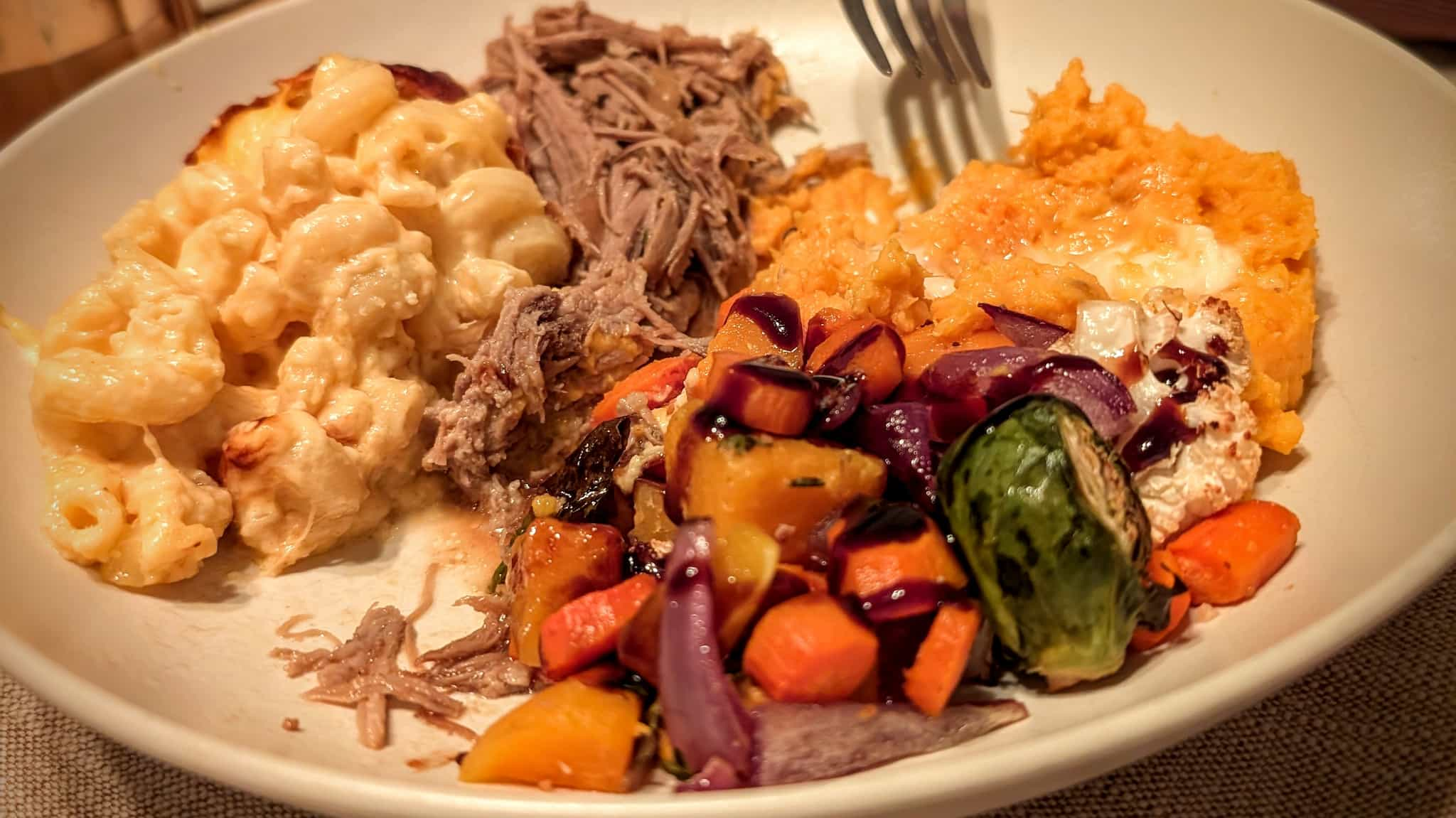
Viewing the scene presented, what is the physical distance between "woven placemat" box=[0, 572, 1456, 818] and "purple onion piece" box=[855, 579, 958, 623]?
1.97 feet

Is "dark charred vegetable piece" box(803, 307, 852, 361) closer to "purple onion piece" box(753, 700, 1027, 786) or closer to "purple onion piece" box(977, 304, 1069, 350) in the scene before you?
"purple onion piece" box(977, 304, 1069, 350)

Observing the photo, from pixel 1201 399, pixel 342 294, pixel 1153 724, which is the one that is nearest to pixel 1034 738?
pixel 1153 724

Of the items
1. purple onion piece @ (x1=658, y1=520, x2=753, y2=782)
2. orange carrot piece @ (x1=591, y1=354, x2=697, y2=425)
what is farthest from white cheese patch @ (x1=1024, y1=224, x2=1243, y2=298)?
purple onion piece @ (x1=658, y1=520, x2=753, y2=782)

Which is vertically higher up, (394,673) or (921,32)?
(921,32)

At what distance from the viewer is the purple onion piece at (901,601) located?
1.74m

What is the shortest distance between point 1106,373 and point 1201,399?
0.28 metres

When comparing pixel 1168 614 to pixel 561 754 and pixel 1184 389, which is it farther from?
pixel 561 754

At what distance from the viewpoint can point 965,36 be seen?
3521 mm

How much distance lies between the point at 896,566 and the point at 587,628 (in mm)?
633

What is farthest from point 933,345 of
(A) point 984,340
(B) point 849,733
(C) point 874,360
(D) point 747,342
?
(B) point 849,733

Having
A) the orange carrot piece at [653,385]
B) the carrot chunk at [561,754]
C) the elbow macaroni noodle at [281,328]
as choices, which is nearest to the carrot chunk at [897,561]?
the carrot chunk at [561,754]

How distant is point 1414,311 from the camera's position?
242 centimetres

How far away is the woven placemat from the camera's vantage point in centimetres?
204

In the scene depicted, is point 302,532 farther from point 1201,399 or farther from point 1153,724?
point 1201,399
